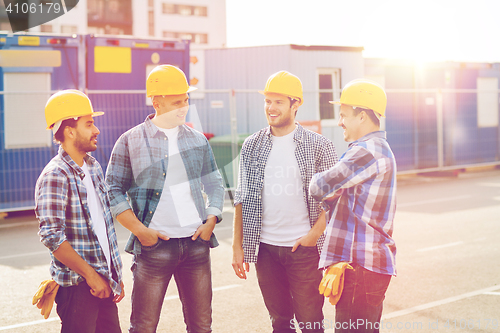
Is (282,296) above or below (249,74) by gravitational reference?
below

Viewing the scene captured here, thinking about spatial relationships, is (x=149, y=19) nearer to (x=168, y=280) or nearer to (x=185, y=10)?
(x=185, y=10)

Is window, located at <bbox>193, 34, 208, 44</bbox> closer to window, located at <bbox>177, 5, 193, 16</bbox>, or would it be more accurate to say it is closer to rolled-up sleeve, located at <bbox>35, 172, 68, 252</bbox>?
window, located at <bbox>177, 5, 193, 16</bbox>

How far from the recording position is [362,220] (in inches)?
110

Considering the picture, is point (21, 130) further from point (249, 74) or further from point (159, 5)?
point (159, 5)

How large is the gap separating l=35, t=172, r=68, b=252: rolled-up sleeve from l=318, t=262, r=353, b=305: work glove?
1424 millimetres

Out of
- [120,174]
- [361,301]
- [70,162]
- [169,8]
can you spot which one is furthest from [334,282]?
[169,8]

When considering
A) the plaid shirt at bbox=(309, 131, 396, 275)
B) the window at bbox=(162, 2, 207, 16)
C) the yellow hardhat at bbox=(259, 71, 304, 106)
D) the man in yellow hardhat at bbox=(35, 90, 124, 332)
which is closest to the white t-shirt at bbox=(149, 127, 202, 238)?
the man in yellow hardhat at bbox=(35, 90, 124, 332)

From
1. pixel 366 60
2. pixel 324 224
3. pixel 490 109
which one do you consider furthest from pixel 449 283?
pixel 490 109

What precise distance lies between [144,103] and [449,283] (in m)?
7.49

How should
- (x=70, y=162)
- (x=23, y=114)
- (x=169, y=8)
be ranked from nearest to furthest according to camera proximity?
(x=70, y=162) < (x=23, y=114) < (x=169, y=8)

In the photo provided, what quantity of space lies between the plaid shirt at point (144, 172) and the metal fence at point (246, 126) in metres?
Answer: 2.91

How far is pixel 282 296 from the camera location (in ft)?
11.1

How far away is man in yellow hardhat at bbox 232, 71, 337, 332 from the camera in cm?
331

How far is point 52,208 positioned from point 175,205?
0.79m
